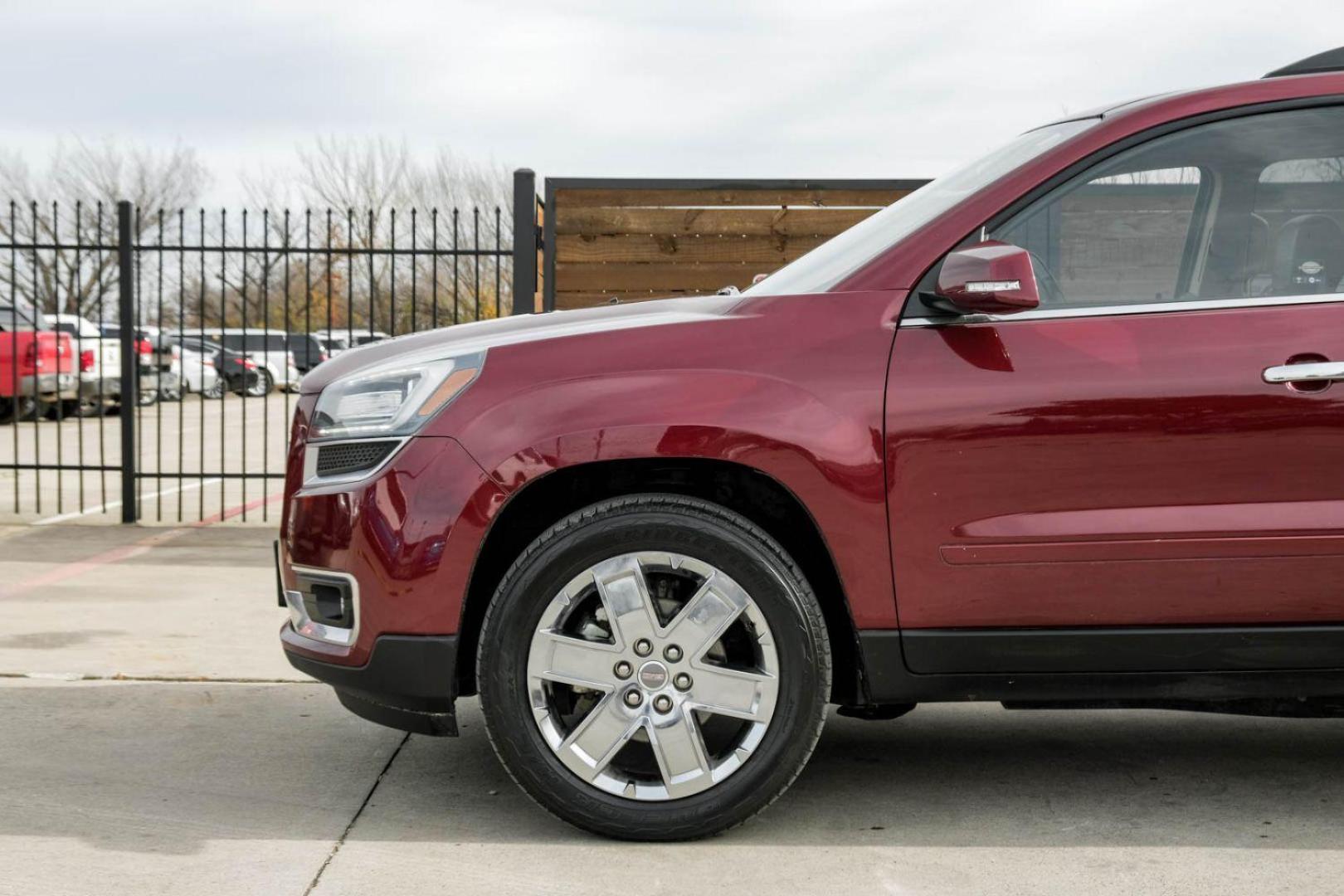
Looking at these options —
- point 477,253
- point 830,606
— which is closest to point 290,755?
point 830,606

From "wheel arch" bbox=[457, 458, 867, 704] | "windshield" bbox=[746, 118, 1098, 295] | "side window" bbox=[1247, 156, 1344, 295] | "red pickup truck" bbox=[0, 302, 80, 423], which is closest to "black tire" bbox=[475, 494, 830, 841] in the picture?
"wheel arch" bbox=[457, 458, 867, 704]

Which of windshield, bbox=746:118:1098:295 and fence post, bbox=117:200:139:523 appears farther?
fence post, bbox=117:200:139:523

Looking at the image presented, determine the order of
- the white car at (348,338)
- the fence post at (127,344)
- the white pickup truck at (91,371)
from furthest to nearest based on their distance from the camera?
the white pickup truck at (91,371) < the fence post at (127,344) < the white car at (348,338)

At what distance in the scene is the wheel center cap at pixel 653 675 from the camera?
135 inches

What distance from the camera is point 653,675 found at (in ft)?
11.3

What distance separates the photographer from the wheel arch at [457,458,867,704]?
11.6 ft

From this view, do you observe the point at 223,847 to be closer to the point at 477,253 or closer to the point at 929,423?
the point at 929,423

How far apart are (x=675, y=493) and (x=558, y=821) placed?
90 cm

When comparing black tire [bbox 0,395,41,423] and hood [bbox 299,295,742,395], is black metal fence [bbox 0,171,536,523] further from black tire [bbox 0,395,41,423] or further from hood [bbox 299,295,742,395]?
hood [bbox 299,295,742,395]

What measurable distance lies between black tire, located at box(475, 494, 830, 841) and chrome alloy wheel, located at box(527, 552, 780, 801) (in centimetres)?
2

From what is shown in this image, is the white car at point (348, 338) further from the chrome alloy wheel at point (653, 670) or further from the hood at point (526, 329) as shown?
the chrome alloy wheel at point (653, 670)

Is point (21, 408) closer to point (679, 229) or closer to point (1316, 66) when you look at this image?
point (679, 229)

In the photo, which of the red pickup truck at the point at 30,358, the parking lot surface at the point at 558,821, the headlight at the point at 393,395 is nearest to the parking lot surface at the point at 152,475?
the red pickup truck at the point at 30,358

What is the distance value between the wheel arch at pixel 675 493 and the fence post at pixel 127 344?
650 centimetres
